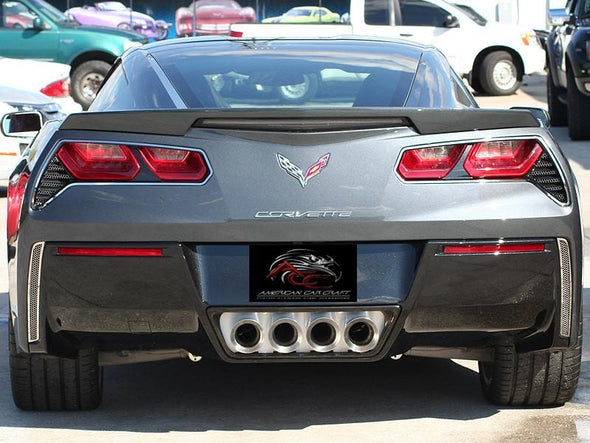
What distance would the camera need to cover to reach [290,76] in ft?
17.0

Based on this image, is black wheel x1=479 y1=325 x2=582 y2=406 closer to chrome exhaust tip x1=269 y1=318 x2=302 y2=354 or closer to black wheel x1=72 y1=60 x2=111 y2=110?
chrome exhaust tip x1=269 y1=318 x2=302 y2=354

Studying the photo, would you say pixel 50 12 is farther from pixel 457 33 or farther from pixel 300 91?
pixel 300 91

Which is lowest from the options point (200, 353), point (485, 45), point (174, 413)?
point (485, 45)

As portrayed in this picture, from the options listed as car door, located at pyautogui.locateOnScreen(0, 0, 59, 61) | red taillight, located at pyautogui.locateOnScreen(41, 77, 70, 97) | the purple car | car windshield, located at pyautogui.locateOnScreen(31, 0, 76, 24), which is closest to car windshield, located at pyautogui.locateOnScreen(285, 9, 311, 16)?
the purple car

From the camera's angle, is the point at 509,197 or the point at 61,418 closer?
the point at 509,197

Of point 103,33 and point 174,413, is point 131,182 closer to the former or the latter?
point 174,413

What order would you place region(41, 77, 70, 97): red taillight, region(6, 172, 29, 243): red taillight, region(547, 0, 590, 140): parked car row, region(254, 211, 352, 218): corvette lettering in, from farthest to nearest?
1. region(41, 77, 70, 97): red taillight
2. region(547, 0, 590, 140): parked car row
3. region(6, 172, 29, 243): red taillight
4. region(254, 211, 352, 218): corvette lettering

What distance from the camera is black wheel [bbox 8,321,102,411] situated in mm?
4684

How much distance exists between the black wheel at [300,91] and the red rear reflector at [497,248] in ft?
3.71

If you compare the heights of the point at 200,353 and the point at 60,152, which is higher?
the point at 60,152

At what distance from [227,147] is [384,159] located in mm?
473

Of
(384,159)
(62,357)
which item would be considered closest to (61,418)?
(62,357)

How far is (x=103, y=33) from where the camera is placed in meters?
21.5

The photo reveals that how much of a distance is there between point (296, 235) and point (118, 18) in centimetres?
2125
